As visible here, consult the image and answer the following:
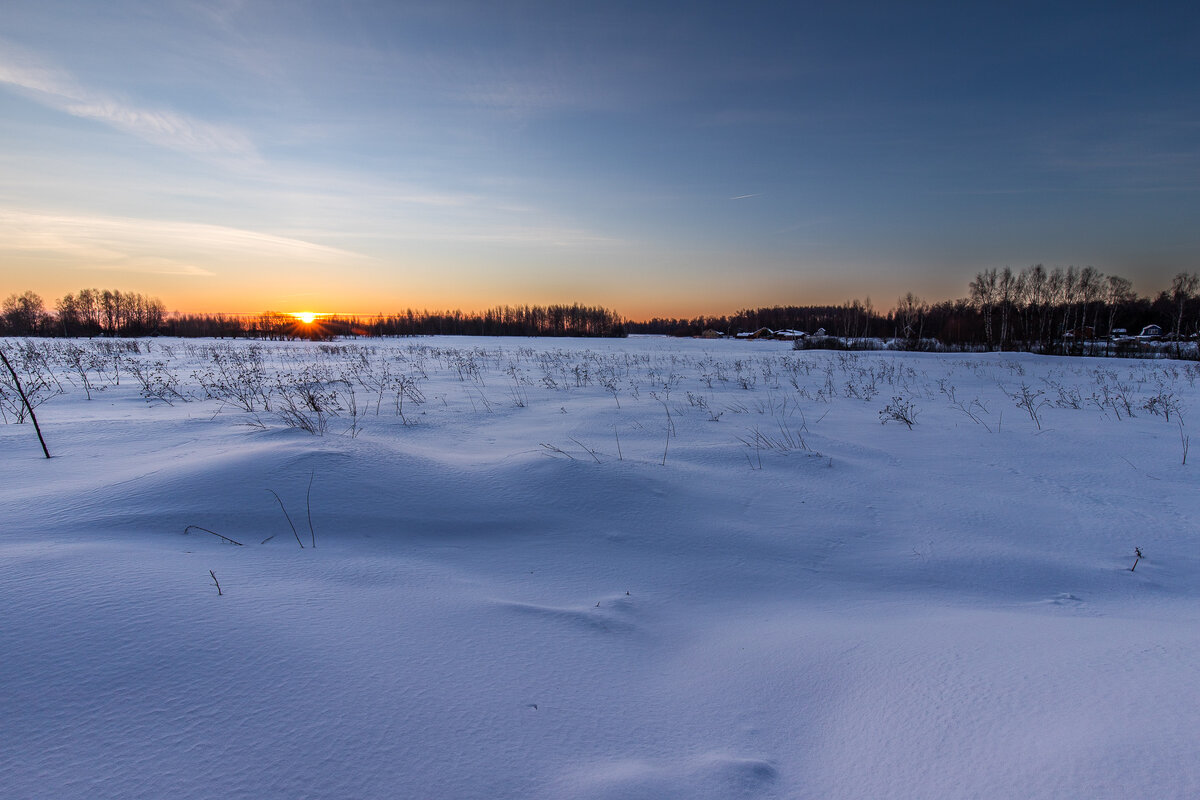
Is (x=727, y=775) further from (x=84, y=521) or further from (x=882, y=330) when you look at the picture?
(x=882, y=330)

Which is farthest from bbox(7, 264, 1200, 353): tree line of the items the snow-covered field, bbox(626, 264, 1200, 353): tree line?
the snow-covered field

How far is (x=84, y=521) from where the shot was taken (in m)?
2.84

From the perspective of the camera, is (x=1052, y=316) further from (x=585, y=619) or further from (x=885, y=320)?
(x=585, y=619)

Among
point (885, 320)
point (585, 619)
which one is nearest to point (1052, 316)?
point (885, 320)

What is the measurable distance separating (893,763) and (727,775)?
1.52 ft

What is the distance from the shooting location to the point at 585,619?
89.4 inches

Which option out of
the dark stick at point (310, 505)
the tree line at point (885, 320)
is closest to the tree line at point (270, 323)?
the tree line at point (885, 320)

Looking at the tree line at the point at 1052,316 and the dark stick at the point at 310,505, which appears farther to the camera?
the tree line at the point at 1052,316

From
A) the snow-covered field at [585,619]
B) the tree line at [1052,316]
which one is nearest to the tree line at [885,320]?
the tree line at [1052,316]

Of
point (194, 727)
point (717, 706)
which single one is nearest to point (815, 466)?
point (717, 706)

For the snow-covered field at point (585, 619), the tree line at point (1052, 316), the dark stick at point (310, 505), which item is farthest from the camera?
the tree line at point (1052, 316)

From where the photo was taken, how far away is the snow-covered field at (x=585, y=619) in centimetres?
131

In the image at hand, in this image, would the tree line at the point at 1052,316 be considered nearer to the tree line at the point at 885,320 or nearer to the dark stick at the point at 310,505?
the tree line at the point at 885,320

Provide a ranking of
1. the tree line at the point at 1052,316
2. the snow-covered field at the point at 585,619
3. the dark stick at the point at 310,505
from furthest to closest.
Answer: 1. the tree line at the point at 1052,316
2. the dark stick at the point at 310,505
3. the snow-covered field at the point at 585,619
